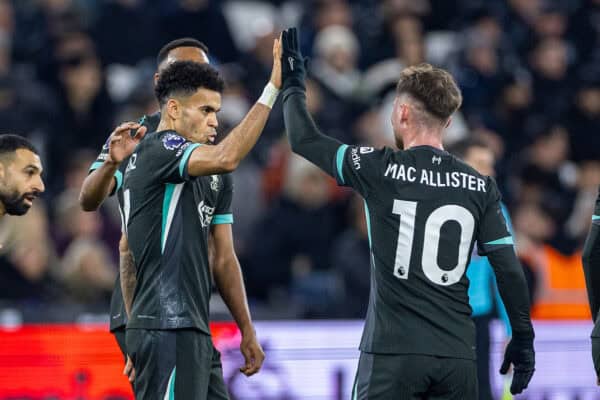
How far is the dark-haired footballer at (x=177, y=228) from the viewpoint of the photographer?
5.24 meters

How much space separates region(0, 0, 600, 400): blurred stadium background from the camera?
8.63 m

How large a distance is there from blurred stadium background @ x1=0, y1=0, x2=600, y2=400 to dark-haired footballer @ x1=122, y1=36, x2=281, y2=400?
9.92 feet

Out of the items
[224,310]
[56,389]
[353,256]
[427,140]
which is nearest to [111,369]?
[56,389]

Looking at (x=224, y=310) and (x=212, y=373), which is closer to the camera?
(x=212, y=373)

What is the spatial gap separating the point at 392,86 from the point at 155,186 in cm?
713

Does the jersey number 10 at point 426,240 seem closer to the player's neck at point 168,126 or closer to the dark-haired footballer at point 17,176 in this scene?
the player's neck at point 168,126

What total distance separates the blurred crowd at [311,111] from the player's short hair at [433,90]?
4.00m

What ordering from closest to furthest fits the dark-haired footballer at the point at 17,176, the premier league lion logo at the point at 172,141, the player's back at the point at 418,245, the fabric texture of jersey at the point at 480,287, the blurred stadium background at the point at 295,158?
the player's back at the point at 418,245
the premier league lion logo at the point at 172,141
the dark-haired footballer at the point at 17,176
the fabric texture of jersey at the point at 480,287
the blurred stadium background at the point at 295,158

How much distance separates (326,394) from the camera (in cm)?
870

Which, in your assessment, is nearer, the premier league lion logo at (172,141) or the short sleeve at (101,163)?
the premier league lion logo at (172,141)

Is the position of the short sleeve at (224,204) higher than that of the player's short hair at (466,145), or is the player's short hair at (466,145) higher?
the player's short hair at (466,145)

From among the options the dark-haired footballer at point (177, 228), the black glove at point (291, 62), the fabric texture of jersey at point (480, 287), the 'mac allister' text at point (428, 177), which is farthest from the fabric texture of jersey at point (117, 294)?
the fabric texture of jersey at point (480, 287)

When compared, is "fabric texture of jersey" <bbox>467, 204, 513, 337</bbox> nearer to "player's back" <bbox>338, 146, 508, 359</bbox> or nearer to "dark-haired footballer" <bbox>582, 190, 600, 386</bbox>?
"dark-haired footballer" <bbox>582, 190, 600, 386</bbox>

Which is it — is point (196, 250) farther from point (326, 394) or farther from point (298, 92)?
point (326, 394)
